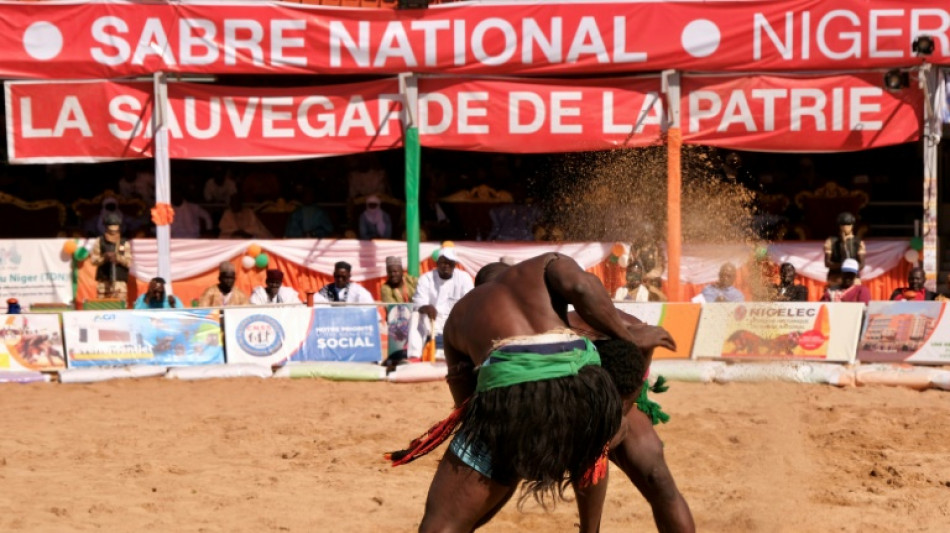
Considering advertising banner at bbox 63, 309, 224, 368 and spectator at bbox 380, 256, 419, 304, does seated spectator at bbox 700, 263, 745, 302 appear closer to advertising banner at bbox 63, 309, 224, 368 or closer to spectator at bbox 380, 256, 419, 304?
spectator at bbox 380, 256, 419, 304

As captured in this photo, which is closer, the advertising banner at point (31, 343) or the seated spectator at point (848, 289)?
the advertising banner at point (31, 343)

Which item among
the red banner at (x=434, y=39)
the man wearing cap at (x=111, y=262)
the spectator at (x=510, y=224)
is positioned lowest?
the man wearing cap at (x=111, y=262)

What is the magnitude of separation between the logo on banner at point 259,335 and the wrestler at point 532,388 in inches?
333

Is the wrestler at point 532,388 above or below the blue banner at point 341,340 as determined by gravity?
above

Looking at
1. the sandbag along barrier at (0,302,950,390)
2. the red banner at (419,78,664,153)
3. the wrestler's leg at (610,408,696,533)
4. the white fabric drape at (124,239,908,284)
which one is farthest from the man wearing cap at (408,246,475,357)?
the wrestler's leg at (610,408,696,533)

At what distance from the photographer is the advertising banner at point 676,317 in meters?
13.2

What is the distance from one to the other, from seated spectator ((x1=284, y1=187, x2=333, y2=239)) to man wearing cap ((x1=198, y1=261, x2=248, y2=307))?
245 cm

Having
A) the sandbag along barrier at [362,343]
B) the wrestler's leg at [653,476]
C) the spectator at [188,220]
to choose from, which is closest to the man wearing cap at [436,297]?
the sandbag along barrier at [362,343]

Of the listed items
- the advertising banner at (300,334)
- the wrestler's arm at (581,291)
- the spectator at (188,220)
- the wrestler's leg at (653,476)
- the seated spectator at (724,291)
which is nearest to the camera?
the wrestler's arm at (581,291)

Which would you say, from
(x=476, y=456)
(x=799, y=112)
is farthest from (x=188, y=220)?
(x=476, y=456)

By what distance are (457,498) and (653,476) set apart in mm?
1223

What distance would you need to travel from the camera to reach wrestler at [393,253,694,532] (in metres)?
5.03

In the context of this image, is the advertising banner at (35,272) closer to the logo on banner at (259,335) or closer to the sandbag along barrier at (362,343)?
the sandbag along barrier at (362,343)

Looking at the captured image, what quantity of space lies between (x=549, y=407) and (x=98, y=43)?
41.0ft
